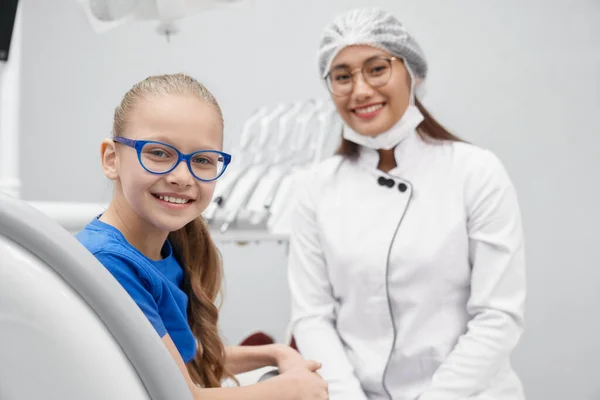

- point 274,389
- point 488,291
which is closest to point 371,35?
point 488,291

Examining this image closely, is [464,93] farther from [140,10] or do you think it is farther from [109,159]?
[109,159]

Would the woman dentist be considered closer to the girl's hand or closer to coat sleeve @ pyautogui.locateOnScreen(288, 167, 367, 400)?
coat sleeve @ pyautogui.locateOnScreen(288, 167, 367, 400)

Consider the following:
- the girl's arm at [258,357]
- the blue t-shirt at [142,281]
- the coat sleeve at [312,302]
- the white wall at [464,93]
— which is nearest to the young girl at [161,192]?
the blue t-shirt at [142,281]

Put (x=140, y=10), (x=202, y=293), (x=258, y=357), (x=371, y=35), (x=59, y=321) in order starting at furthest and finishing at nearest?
(x=371, y=35), (x=140, y=10), (x=258, y=357), (x=202, y=293), (x=59, y=321)

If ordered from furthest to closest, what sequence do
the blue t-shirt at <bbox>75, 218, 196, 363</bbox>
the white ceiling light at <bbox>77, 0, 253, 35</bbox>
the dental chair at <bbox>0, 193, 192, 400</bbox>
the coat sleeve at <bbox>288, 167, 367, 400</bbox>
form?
the coat sleeve at <bbox>288, 167, 367, 400</bbox>, the white ceiling light at <bbox>77, 0, 253, 35</bbox>, the blue t-shirt at <bbox>75, 218, 196, 363</bbox>, the dental chair at <bbox>0, 193, 192, 400</bbox>

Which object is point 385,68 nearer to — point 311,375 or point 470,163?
point 470,163

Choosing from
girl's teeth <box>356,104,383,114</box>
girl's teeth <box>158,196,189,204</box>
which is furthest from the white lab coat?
girl's teeth <box>158,196,189,204</box>

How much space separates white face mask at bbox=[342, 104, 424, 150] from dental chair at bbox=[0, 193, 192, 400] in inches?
40.5

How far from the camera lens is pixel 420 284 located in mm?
1355

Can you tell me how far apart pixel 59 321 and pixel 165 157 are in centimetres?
25

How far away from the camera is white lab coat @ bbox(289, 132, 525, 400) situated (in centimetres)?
131

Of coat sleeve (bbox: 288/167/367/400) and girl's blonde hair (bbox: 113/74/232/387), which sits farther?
coat sleeve (bbox: 288/167/367/400)

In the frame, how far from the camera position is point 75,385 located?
502mm

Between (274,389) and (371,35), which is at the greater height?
(371,35)
